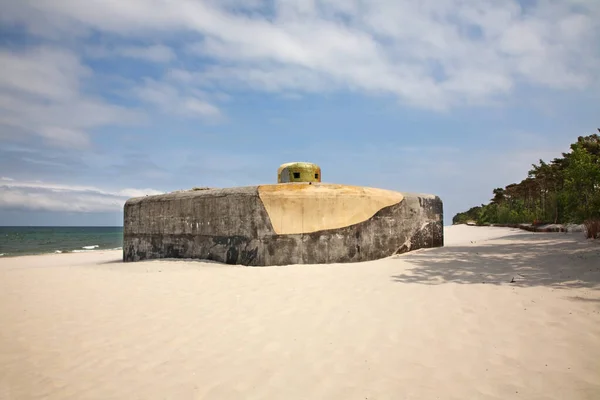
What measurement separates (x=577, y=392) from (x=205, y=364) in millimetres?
2703

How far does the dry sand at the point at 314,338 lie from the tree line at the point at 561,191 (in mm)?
10180

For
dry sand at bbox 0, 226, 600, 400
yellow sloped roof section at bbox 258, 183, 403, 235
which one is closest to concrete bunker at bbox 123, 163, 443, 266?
yellow sloped roof section at bbox 258, 183, 403, 235

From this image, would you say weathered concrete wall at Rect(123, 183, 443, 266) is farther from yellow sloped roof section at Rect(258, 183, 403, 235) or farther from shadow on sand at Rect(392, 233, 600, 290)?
shadow on sand at Rect(392, 233, 600, 290)

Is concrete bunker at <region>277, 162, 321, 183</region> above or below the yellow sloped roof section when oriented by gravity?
above

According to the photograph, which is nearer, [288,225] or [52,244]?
[288,225]

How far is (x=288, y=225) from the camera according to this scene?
7.87 metres

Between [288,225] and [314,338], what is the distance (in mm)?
4495

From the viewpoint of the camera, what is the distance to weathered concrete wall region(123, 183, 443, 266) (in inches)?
310

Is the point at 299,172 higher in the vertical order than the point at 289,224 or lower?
higher

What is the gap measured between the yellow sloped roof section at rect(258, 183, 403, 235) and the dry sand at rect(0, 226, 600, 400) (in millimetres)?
1974

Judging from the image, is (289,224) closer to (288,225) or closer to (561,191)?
(288,225)

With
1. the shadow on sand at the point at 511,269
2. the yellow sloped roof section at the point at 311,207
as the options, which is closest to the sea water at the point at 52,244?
the yellow sloped roof section at the point at 311,207

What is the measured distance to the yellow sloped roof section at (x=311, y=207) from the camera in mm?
7902

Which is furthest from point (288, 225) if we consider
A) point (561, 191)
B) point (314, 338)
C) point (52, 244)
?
point (52, 244)
